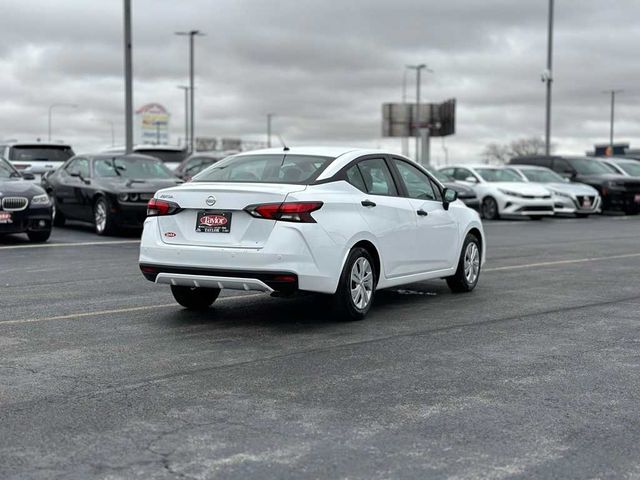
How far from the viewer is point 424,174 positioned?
33.4ft

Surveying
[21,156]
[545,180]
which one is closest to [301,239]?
[21,156]

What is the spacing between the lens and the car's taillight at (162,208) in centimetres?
836

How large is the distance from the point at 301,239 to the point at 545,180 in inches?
879

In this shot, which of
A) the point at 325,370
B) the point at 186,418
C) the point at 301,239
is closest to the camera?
the point at 186,418

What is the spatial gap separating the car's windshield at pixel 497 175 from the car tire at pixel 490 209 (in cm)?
90

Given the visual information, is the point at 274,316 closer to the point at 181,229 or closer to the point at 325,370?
the point at 181,229

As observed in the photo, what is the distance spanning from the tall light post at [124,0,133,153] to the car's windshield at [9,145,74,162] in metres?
2.13

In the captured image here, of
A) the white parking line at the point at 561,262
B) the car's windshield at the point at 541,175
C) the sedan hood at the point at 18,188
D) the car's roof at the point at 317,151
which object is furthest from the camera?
the car's windshield at the point at 541,175

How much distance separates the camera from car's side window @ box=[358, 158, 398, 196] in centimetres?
905

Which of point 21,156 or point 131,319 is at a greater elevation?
point 21,156

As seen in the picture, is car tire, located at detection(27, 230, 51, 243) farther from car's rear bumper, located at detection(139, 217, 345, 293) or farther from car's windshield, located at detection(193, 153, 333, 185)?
car's rear bumper, located at detection(139, 217, 345, 293)

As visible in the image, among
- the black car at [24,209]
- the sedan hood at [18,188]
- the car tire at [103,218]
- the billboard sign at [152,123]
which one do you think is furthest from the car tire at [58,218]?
the billboard sign at [152,123]

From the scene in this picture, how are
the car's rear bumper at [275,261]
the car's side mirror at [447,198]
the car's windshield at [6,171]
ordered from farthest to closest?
1. the car's windshield at [6,171]
2. the car's side mirror at [447,198]
3. the car's rear bumper at [275,261]

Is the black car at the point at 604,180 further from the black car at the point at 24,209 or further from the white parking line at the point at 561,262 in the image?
the black car at the point at 24,209
